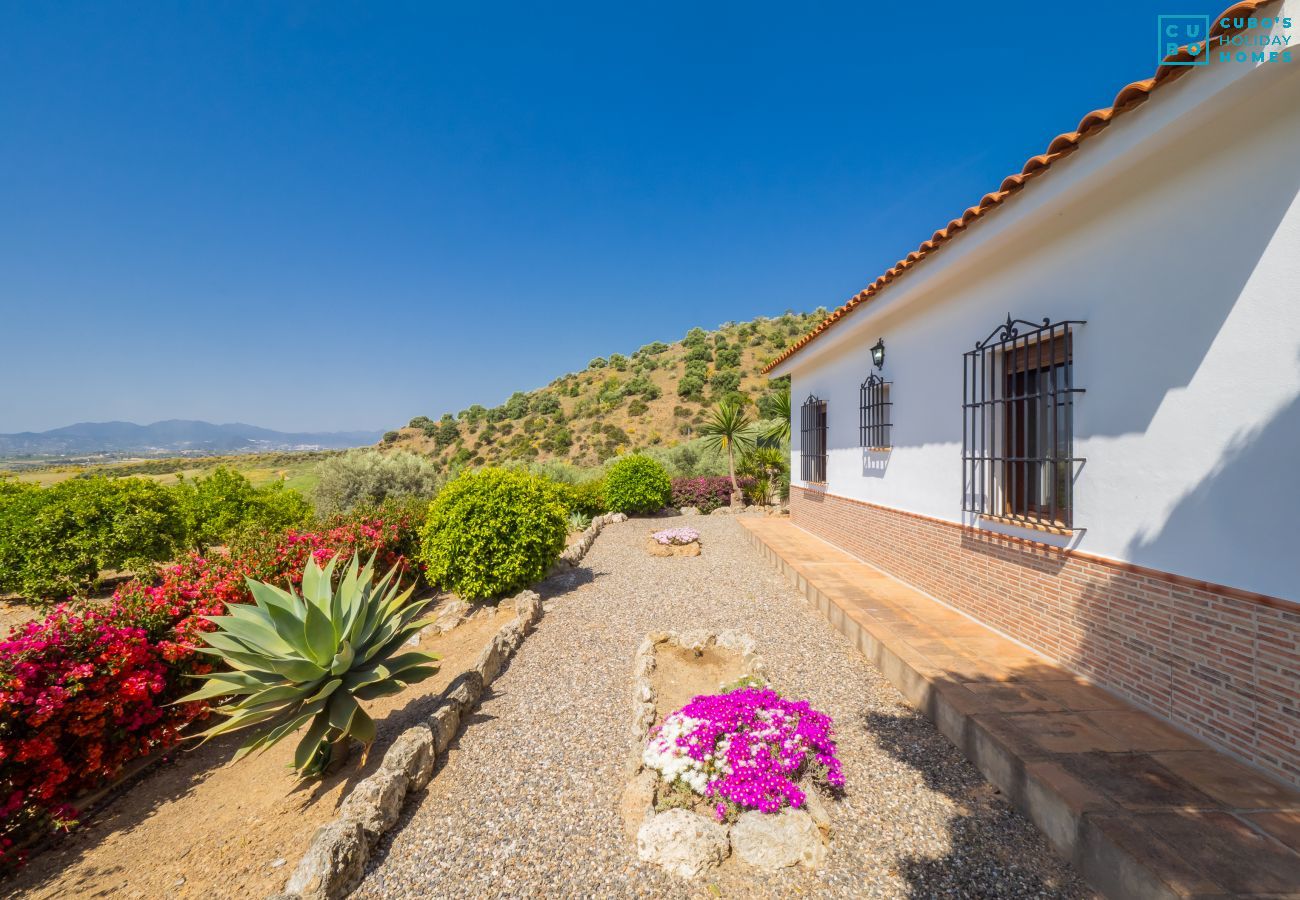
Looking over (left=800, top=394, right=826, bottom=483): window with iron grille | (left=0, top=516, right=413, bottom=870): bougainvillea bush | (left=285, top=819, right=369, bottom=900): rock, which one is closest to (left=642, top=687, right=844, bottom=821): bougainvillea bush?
(left=285, top=819, right=369, bottom=900): rock

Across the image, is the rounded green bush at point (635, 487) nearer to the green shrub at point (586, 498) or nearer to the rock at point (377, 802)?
the green shrub at point (586, 498)

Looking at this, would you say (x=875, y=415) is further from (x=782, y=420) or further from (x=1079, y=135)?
(x=782, y=420)

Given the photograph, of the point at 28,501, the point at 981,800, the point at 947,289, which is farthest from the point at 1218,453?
the point at 28,501

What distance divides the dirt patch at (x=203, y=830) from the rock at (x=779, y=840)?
85.2 inches

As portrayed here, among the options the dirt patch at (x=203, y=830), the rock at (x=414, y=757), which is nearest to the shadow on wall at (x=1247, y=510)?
the rock at (x=414, y=757)

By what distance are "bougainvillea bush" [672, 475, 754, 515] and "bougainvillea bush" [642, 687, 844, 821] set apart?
12.3 meters

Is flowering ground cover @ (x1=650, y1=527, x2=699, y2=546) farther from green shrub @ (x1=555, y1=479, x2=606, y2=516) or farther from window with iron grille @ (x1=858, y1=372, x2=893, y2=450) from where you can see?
green shrub @ (x1=555, y1=479, x2=606, y2=516)

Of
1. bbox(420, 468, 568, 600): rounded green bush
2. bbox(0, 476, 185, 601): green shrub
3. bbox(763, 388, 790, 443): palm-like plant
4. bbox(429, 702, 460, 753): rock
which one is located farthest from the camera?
bbox(763, 388, 790, 443): palm-like plant

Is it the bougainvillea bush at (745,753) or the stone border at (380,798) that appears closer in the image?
the stone border at (380,798)

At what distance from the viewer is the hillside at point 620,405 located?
1256 inches

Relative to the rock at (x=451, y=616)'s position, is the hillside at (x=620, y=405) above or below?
above

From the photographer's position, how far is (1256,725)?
2447 millimetres

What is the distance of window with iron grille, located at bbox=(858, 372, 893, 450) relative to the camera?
648 cm

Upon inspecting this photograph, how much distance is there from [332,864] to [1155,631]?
4.49 m
